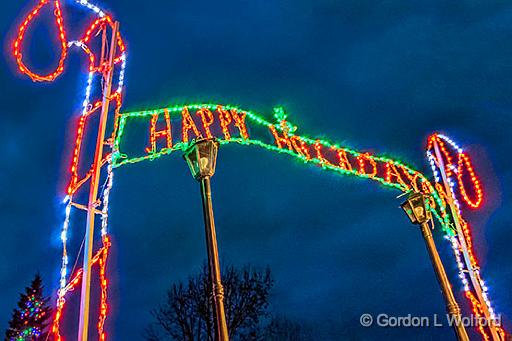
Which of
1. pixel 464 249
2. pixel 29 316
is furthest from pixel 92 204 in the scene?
pixel 29 316

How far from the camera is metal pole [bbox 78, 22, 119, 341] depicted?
6766mm

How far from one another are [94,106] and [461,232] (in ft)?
32.9

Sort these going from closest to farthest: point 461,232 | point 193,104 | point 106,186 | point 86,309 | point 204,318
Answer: point 86,309, point 106,186, point 193,104, point 461,232, point 204,318

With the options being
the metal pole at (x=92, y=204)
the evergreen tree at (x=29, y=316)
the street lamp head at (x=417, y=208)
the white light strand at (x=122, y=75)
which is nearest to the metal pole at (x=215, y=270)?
the metal pole at (x=92, y=204)

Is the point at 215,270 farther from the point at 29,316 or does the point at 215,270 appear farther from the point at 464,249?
the point at 29,316

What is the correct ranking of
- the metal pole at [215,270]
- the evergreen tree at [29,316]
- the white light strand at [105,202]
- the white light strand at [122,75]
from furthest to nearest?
the evergreen tree at [29,316] → the white light strand at [122,75] → the white light strand at [105,202] → the metal pole at [215,270]

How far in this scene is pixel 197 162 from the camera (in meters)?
6.79

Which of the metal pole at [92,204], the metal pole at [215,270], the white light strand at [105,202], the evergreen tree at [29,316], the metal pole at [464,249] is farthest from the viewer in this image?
the evergreen tree at [29,316]

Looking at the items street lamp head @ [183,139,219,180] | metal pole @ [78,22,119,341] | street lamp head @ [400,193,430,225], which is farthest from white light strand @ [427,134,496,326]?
metal pole @ [78,22,119,341]

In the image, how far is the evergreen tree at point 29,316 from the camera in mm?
27062

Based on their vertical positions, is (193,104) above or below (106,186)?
above

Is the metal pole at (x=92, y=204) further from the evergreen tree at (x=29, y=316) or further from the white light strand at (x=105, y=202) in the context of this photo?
the evergreen tree at (x=29, y=316)

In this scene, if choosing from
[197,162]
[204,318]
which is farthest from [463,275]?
[204,318]

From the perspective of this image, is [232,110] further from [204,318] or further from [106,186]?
[204,318]
